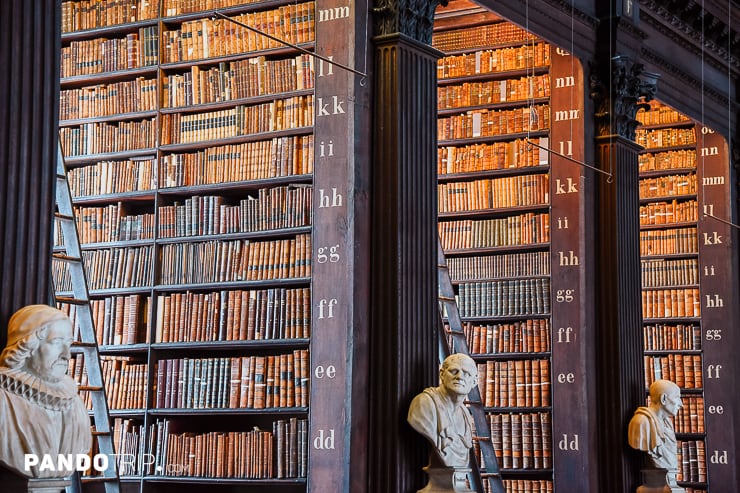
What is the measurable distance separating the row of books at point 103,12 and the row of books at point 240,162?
3.12 ft

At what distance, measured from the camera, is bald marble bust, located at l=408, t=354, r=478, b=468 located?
5.84 m

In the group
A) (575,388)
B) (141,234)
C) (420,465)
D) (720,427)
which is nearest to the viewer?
(420,465)

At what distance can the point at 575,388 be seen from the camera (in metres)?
8.22

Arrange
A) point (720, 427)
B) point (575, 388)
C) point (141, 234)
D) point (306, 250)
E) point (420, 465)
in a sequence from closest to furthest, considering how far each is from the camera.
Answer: point (420, 465) → point (306, 250) → point (141, 234) → point (575, 388) → point (720, 427)

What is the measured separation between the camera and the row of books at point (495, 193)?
28.0 ft

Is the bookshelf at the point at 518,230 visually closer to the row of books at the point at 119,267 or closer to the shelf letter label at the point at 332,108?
the shelf letter label at the point at 332,108

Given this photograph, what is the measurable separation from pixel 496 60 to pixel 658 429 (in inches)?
111

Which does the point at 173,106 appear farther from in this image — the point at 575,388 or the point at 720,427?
the point at 720,427

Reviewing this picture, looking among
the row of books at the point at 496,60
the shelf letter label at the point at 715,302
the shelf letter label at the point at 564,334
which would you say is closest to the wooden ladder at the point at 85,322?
the shelf letter label at the point at 564,334

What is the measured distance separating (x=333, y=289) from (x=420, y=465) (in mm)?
976

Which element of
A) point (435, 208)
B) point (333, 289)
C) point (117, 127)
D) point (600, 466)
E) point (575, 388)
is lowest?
point (600, 466)

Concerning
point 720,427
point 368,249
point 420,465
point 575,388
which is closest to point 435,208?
point 368,249

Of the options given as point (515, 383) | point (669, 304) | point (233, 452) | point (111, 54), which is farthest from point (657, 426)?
point (111, 54)

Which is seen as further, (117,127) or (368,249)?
(117,127)
